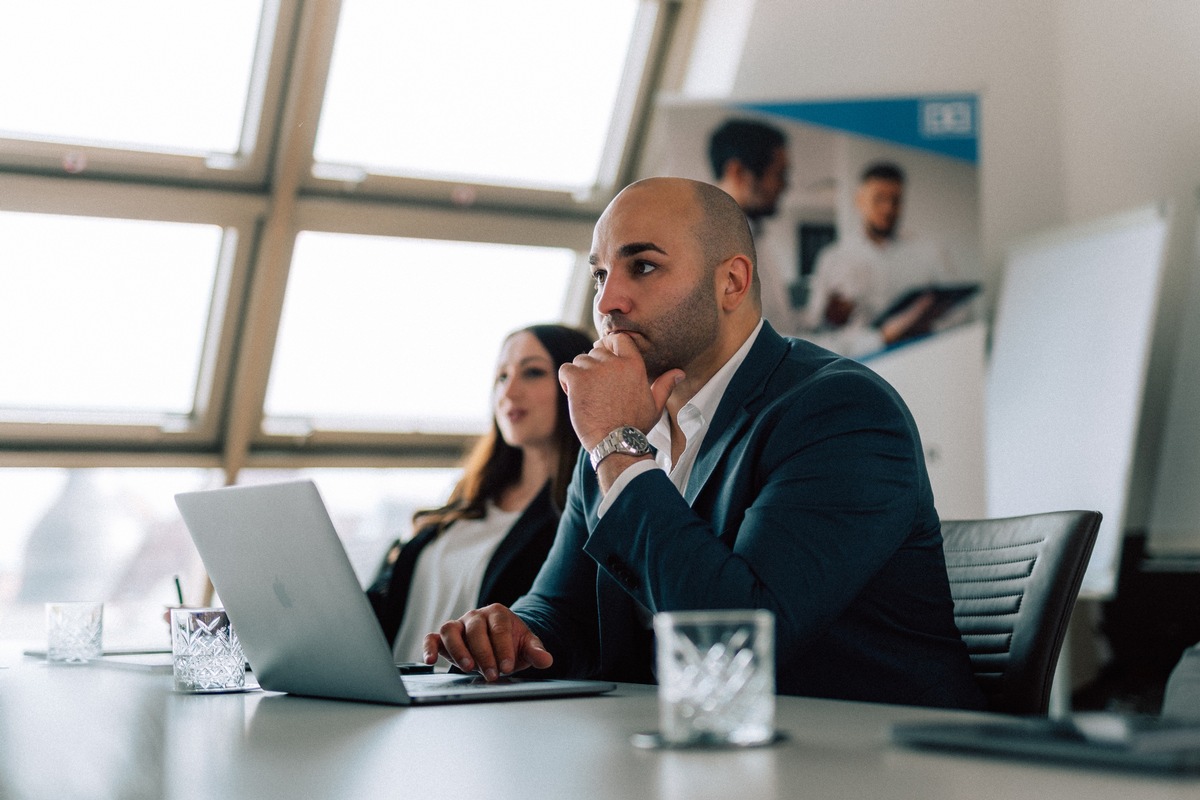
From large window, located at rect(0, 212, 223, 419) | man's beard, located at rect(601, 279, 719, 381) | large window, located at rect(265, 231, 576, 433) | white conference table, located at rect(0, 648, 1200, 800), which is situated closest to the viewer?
white conference table, located at rect(0, 648, 1200, 800)

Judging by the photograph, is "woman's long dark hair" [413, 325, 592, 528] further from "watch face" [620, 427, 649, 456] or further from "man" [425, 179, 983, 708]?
"watch face" [620, 427, 649, 456]

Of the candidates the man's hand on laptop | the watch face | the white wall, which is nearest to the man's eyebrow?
the watch face

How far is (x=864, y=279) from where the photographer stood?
4453mm

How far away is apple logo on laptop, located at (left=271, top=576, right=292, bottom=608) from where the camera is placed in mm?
1435

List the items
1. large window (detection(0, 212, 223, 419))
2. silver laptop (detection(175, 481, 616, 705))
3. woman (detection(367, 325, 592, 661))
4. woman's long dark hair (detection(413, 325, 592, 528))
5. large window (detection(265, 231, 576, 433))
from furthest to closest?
1. large window (detection(265, 231, 576, 433))
2. large window (detection(0, 212, 223, 419))
3. woman's long dark hair (detection(413, 325, 592, 528))
4. woman (detection(367, 325, 592, 661))
5. silver laptop (detection(175, 481, 616, 705))

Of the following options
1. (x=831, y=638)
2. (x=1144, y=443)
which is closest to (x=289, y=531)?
(x=831, y=638)

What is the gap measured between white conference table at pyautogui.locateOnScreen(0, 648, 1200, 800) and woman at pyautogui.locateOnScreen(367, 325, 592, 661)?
153 cm

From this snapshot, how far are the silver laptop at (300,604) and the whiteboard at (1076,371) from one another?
3132 mm

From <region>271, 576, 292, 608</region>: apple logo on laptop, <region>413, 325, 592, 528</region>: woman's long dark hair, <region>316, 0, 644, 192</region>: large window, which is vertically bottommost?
<region>271, 576, 292, 608</region>: apple logo on laptop

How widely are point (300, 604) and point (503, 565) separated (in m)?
1.52

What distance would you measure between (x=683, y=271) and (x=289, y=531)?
0.79 m

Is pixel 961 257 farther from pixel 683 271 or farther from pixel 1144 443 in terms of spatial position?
pixel 683 271

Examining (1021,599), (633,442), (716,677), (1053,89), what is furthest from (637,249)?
(1053,89)

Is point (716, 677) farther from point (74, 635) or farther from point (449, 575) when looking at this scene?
point (449, 575)
